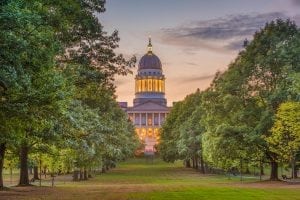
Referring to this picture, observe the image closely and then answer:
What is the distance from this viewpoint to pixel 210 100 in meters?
64.4

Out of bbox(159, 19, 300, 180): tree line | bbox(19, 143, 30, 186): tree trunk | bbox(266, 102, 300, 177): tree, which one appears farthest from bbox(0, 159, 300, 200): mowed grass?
bbox(159, 19, 300, 180): tree line

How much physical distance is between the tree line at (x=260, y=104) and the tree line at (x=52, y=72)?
13.4m

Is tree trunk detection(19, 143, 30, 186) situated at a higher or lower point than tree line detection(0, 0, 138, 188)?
lower

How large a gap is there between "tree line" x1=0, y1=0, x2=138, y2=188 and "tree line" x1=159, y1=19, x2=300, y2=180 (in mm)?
13410

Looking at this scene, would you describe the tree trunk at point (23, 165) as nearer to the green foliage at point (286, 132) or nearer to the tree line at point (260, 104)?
the tree line at point (260, 104)

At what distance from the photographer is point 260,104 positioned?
191 feet

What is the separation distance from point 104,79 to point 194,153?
5273cm

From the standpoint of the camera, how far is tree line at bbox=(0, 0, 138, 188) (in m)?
21.7

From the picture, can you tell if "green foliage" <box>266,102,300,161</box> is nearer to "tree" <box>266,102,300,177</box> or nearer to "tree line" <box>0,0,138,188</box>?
"tree" <box>266,102,300,177</box>

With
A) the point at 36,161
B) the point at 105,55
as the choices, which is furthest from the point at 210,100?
the point at 105,55

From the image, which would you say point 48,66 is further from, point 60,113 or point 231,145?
point 231,145

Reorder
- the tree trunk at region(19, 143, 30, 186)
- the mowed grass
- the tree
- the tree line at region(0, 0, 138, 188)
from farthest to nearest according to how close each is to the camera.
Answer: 1. the tree
2. the tree trunk at region(19, 143, 30, 186)
3. the mowed grass
4. the tree line at region(0, 0, 138, 188)

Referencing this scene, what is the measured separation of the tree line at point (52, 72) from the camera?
21.7 m

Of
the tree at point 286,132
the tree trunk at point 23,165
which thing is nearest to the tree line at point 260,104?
the tree at point 286,132
